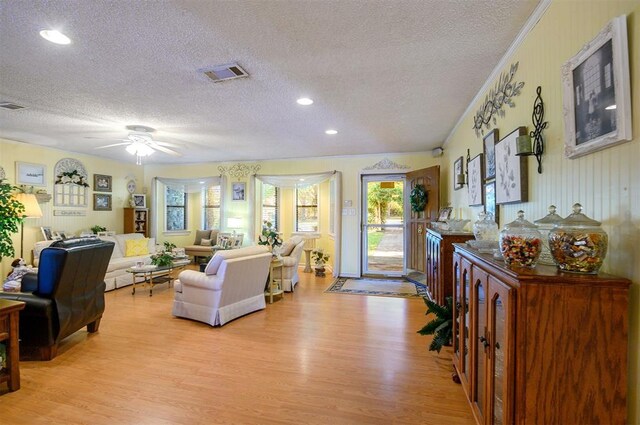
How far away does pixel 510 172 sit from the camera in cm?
209

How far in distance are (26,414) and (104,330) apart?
4.76 ft

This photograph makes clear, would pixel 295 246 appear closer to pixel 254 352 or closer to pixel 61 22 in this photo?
pixel 254 352

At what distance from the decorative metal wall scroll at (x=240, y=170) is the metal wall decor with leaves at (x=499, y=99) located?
4851 millimetres

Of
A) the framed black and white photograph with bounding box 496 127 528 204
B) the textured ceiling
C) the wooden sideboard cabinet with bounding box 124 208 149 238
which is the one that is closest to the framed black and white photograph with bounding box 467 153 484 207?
the framed black and white photograph with bounding box 496 127 528 204

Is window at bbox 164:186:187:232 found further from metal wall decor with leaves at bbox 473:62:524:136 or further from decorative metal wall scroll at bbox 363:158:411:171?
metal wall decor with leaves at bbox 473:62:524:136

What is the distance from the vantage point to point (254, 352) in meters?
2.80

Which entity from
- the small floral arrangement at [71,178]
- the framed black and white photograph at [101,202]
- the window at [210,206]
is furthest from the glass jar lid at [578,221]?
the window at [210,206]

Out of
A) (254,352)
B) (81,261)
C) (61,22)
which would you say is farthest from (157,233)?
(61,22)

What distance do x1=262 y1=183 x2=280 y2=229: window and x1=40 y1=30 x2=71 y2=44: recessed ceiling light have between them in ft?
17.2

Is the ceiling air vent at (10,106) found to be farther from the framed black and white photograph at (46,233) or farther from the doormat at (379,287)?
the doormat at (379,287)

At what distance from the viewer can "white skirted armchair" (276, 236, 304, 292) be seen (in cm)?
496

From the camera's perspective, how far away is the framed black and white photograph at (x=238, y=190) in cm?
690

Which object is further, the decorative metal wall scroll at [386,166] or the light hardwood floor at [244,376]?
the decorative metal wall scroll at [386,166]

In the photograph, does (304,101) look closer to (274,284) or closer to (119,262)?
(274,284)
